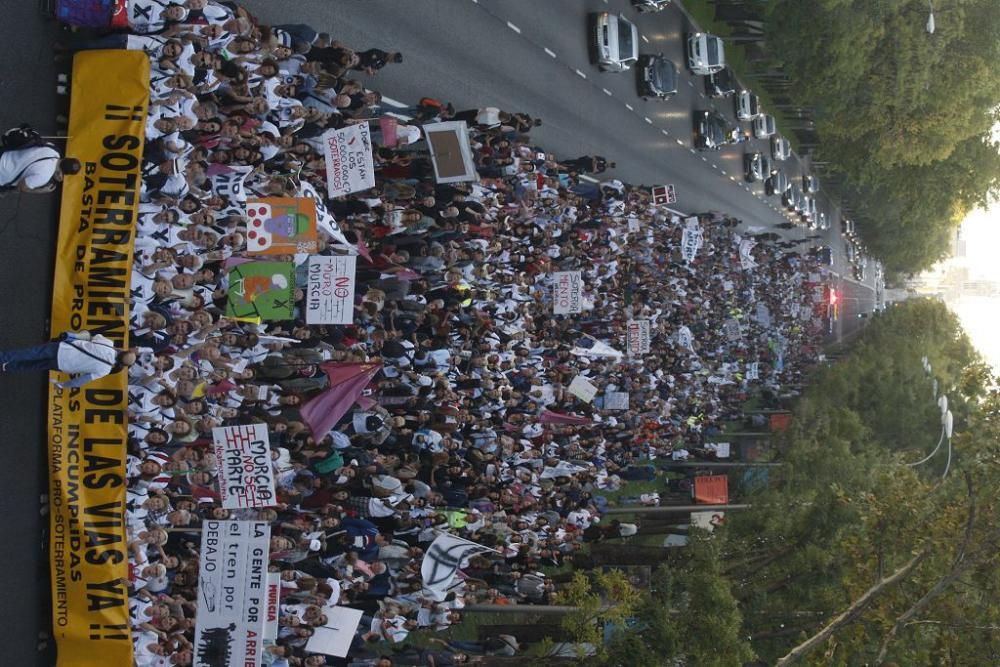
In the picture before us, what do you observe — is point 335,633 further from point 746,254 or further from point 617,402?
point 746,254

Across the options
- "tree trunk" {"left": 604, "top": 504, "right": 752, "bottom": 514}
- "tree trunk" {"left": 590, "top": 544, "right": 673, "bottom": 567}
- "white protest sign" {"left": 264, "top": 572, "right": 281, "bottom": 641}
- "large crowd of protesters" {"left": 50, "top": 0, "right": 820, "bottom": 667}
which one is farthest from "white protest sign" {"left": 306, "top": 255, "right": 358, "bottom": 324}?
"tree trunk" {"left": 604, "top": 504, "right": 752, "bottom": 514}

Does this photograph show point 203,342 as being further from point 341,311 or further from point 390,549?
point 390,549

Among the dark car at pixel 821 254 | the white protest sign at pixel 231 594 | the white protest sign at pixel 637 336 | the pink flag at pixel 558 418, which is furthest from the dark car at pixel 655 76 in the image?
the dark car at pixel 821 254

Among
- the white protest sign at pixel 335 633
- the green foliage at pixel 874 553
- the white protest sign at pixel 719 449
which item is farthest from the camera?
the white protest sign at pixel 719 449

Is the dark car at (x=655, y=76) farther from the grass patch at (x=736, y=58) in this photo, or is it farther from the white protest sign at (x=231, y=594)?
the white protest sign at (x=231, y=594)

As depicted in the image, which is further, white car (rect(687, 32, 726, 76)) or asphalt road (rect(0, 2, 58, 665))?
white car (rect(687, 32, 726, 76))

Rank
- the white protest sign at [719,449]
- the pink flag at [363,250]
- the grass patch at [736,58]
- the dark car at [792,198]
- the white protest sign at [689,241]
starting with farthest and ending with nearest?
the dark car at [792,198]
the grass patch at [736,58]
the white protest sign at [719,449]
the white protest sign at [689,241]
the pink flag at [363,250]

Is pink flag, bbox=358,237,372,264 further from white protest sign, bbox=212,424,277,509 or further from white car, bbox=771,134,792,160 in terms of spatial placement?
white car, bbox=771,134,792,160
